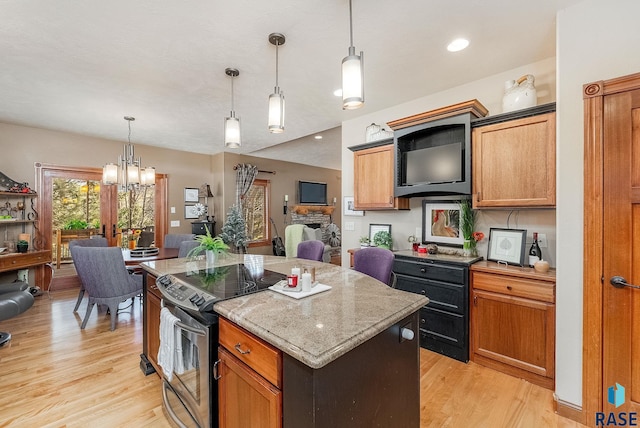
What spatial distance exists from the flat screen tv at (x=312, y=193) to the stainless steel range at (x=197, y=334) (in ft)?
19.4

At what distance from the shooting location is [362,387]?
1.11m

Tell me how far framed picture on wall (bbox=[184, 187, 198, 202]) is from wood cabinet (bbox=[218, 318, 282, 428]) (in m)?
5.36

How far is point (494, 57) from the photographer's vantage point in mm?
2510

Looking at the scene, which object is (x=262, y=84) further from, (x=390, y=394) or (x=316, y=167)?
(x=316, y=167)

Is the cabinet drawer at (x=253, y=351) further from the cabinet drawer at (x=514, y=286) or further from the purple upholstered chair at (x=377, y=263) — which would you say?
the cabinet drawer at (x=514, y=286)

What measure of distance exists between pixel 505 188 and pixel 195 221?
5682 millimetres

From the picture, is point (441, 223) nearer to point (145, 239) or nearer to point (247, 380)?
point (247, 380)

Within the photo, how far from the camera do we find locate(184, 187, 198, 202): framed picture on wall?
240 inches

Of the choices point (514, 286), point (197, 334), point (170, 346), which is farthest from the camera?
point (514, 286)

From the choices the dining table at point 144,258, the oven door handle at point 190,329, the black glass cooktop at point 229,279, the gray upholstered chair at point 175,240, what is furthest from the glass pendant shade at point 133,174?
the oven door handle at point 190,329

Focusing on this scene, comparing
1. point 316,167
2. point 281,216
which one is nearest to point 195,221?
point 281,216

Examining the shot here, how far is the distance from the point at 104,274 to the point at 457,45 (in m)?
4.06

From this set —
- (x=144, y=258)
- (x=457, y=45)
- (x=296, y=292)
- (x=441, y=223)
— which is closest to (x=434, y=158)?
(x=441, y=223)

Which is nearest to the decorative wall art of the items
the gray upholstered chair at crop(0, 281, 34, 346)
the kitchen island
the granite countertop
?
the granite countertop
